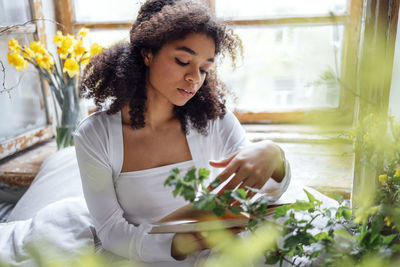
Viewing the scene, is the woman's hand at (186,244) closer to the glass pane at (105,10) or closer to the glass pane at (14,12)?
the glass pane at (14,12)

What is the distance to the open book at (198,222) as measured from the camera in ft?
1.95

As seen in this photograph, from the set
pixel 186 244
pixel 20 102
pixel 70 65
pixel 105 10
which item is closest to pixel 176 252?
pixel 186 244

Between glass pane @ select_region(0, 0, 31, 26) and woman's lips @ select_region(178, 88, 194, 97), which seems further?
glass pane @ select_region(0, 0, 31, 26)

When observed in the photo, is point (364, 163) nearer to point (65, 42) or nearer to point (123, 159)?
point (123, 159)

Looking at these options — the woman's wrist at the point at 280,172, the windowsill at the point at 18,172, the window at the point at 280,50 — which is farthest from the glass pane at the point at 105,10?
the woman's wrist at the point at 280,172

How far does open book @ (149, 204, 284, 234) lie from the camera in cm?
59

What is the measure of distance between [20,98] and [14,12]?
0.41m

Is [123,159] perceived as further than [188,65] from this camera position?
Yes

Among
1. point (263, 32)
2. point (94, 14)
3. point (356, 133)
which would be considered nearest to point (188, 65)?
point (356, 133)

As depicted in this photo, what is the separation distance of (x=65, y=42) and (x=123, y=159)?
708mm

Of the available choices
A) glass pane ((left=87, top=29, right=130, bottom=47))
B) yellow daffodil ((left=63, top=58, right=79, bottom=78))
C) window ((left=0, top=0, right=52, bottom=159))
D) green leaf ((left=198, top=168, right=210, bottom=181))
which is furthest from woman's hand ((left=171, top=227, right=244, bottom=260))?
glass pane ((left=87, top=29, right=130, bottom=47))

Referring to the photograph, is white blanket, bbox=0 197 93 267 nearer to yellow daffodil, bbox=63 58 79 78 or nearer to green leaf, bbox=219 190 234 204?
yellow daffodil, bbox=63 58 79 78

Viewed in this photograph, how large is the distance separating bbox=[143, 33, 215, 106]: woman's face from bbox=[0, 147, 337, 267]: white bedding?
45 centimetres

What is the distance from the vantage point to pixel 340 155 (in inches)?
13.1
